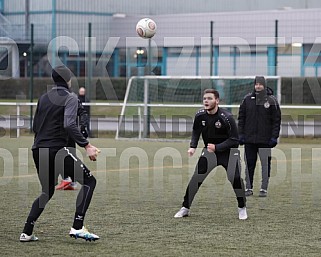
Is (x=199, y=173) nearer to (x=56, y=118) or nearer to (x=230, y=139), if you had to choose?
(x=230, y=139)

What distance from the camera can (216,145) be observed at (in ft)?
36.0

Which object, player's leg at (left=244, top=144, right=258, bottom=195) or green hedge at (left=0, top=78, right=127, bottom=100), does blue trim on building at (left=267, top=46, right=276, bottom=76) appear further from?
player's leg at (left=244, top=144, right=258, bottom=195)

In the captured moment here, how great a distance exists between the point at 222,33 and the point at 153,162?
702 inches

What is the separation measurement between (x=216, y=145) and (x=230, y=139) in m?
0.21

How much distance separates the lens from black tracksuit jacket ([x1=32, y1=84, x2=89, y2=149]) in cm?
920

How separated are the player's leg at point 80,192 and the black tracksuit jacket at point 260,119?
4719 mm

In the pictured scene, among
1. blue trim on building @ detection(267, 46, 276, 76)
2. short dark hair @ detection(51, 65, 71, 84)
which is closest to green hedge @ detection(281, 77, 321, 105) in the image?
blue trim on building @ detection(267, 46, 276, 76)

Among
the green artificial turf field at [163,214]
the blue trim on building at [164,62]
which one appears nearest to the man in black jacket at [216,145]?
the green artificial turf field at [163,214]

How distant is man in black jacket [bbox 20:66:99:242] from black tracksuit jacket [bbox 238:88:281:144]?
→ 473cm

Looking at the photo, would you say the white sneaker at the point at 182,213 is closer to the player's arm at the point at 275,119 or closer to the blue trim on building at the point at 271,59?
the player's arm at the point at 275,119

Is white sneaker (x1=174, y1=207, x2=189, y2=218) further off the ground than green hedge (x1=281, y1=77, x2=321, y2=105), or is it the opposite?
green hedge (x1=281, y1=77, x2=321, y2=105)

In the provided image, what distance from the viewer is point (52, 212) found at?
11.6m

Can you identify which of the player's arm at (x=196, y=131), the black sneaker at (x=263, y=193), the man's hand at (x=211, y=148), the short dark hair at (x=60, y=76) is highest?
the short dark hair at (x=60, y=76)

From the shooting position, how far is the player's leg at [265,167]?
44.4ft
